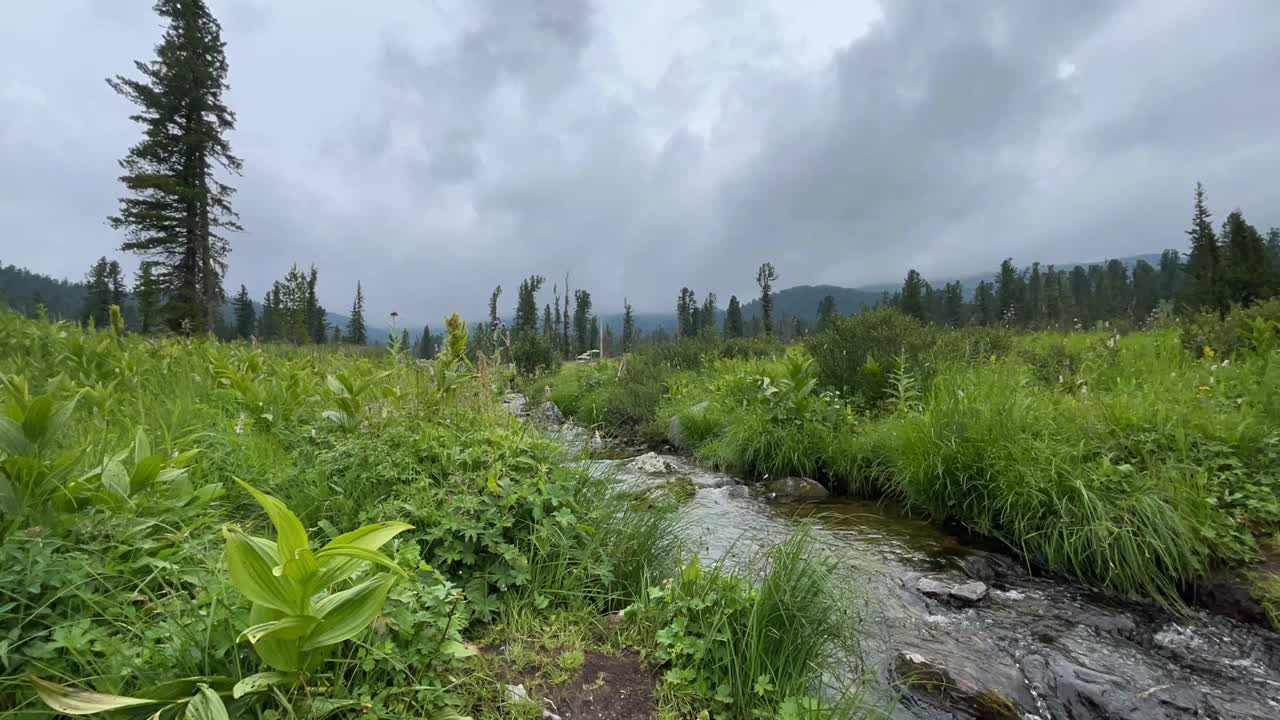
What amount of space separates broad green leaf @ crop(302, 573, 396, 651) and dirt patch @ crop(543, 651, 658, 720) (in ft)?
2.64

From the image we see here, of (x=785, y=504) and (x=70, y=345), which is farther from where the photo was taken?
(x=785, y=504)

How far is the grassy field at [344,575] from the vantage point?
1685 millimetres

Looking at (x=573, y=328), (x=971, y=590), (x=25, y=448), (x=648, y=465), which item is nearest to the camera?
(x=25, y=448)

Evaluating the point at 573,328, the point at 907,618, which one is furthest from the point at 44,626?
the point at 573,328

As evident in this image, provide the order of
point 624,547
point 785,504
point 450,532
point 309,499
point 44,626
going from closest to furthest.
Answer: point 44,626 → point 450,532 → point 309,499 → point 624,547 → point 785,504

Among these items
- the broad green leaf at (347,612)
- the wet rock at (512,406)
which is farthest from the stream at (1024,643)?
the broad green leaf at (347,612)

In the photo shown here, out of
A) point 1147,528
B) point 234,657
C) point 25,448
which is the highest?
point 25,448

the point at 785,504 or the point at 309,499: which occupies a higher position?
the point at 309,499

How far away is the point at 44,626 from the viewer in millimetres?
1733

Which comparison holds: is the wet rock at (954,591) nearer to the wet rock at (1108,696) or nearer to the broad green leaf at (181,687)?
the wet rock at (1108,696)

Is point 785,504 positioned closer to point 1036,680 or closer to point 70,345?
point 1036,680

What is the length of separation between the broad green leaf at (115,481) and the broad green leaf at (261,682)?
3.60 feet

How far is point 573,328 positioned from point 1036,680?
91216mm

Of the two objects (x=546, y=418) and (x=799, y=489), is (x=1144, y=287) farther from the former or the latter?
(x=546, y=418)
